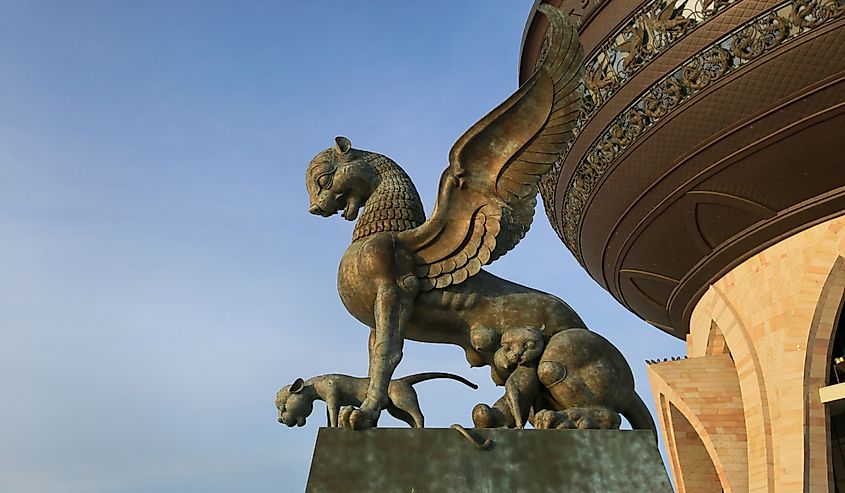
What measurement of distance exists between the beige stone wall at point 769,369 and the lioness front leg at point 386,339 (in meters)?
9.71

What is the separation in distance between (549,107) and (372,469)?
213 cm

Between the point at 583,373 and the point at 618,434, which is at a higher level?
the point at 583,373

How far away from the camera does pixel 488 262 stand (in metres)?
4.65

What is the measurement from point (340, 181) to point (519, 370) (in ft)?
4.85

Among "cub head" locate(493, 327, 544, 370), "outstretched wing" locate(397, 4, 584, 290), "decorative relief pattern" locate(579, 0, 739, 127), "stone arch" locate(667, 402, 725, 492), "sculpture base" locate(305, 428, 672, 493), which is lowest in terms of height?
"sculpture base" locate(305, 428, 672, 493)

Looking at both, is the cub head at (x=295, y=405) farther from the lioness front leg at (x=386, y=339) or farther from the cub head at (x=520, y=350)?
the cub head at (x=520, y=350)

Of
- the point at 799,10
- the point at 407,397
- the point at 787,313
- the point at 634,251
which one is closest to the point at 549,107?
the point at 407,397

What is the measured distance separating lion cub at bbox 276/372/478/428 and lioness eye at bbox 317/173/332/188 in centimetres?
113

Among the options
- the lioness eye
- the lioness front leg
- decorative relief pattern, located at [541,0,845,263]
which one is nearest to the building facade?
decorative relief pattern, located at [541,0,845,263]

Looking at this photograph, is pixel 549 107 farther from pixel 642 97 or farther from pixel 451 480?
pixel 642 97

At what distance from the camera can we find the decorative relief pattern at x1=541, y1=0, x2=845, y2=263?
37.9ft

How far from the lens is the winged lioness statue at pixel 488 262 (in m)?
4.40

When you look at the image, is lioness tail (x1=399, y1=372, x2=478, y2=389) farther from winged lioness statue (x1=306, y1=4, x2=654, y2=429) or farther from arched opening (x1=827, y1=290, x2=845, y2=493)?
arched opening (x1=827, y1=290, x2=845, y2=493)

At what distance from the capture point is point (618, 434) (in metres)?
4.04
